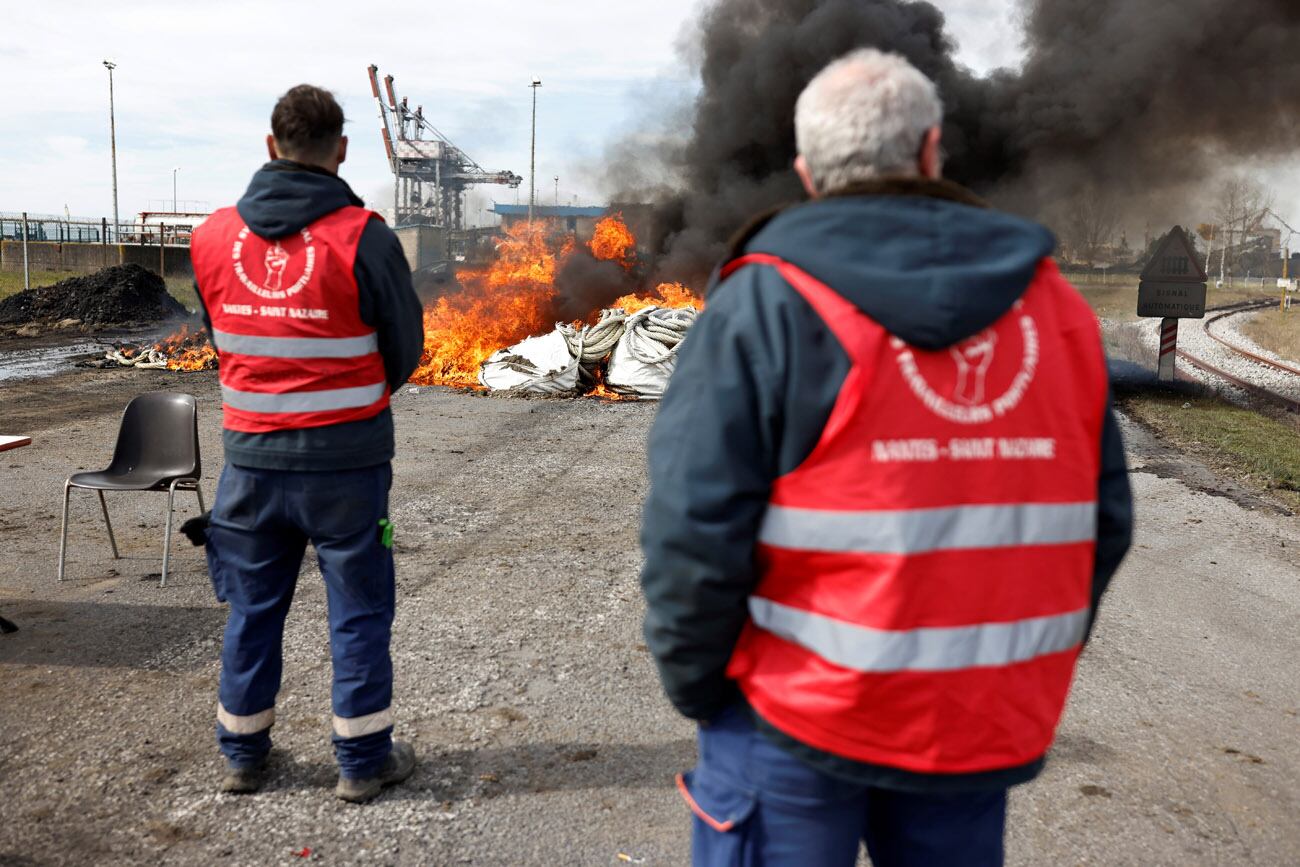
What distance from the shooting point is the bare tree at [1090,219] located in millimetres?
20266

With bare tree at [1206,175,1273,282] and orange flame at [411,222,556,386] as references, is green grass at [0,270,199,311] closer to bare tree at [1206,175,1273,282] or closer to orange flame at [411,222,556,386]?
orange flame at [411,222,556,386]

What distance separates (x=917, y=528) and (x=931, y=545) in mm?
34

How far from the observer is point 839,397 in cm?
140

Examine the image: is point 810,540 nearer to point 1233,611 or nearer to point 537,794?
point 537,794

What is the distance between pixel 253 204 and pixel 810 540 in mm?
2141

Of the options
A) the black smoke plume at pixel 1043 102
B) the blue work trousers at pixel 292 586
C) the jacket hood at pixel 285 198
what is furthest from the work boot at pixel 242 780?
the black smoke plume at pixel 1043 102

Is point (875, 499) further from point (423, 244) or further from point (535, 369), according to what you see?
point (423, 244)

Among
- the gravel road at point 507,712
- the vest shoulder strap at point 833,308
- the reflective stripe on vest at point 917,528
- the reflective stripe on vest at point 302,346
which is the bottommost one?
the gravel road at point 507,712

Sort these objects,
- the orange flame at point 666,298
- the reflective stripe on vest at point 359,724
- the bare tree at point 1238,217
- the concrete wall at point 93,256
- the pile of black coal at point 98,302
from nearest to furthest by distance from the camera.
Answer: the reflective stripe on vest at point 359,724 < the orange flame at point 666,298 < the pile of black coal at point 98,302 < the concrete wall at point 93,256 < the bare tree at point 1238,217

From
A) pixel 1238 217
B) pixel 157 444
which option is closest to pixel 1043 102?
pixel 157 444

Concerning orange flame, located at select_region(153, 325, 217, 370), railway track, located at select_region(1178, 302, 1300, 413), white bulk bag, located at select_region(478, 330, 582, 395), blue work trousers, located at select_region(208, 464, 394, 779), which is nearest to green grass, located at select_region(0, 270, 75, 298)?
orange flame, located at select_region(153, 325, 217, 370)

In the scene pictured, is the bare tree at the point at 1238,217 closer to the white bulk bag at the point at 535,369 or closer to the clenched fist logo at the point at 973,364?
the white bulk bag at the point at 535,369

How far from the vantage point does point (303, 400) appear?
9.54 ft

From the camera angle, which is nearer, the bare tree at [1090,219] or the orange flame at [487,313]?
the orange flame at [487,313]
